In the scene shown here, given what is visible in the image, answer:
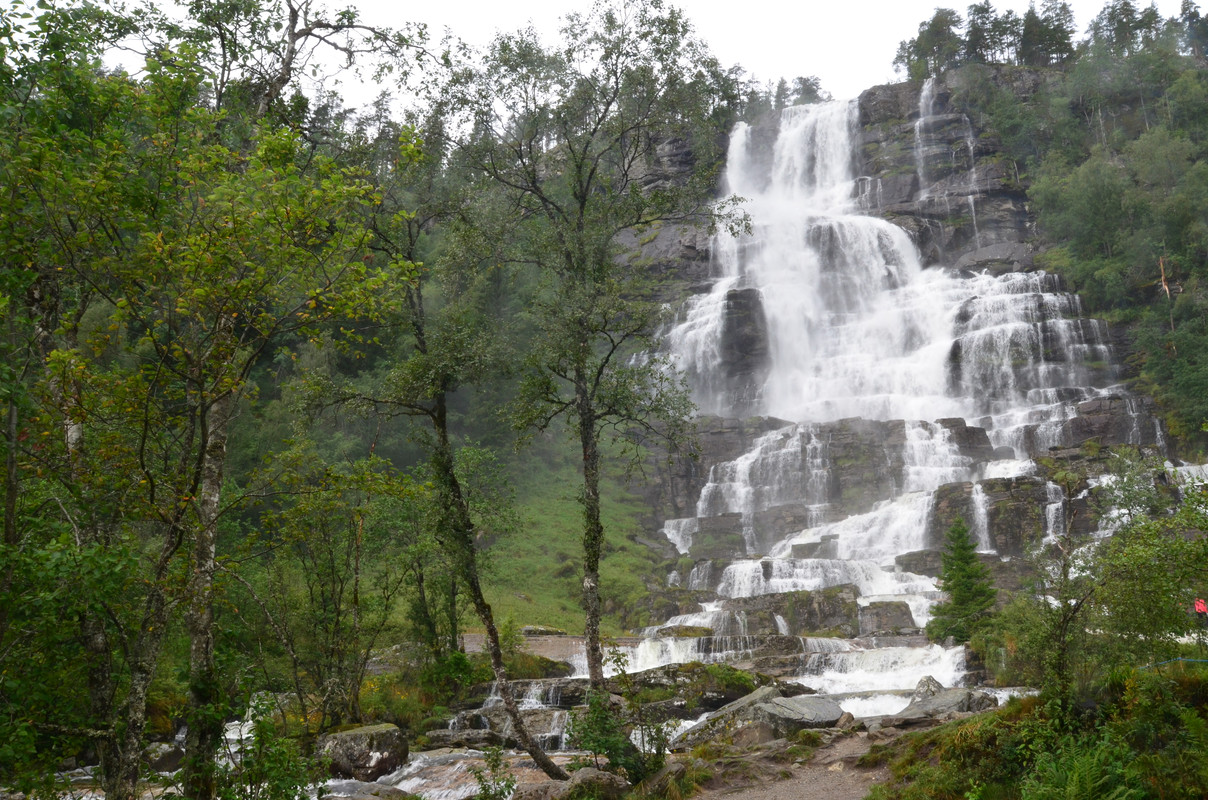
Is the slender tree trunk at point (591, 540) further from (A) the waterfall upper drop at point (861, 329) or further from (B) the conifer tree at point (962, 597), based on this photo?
(A) the waterfall upper drop at point (861, 329)

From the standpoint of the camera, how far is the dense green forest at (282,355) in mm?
6367

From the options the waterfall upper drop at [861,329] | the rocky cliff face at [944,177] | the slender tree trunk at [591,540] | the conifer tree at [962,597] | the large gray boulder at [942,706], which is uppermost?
the rocky cliff face at [944,177]

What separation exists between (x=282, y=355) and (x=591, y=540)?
18.5ft

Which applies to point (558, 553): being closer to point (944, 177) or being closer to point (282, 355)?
point (282, 355)

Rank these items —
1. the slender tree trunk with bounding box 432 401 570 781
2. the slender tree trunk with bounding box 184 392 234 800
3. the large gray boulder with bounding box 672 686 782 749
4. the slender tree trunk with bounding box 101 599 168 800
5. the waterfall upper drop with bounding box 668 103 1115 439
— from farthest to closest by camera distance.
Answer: the waterfall upper drop with bounding box 668 103 1115 439
the large gray boulder with bounding box 672 686 782 749
the slender tree trunk with bounding box 432 401 570 781
the slender tree trunk with bounding box 184 392 234 800
the slender tree trunk with bounding box 101 599 168 800

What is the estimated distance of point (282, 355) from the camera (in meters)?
12.5

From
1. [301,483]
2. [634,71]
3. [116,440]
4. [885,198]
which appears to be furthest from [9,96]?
[885,198]

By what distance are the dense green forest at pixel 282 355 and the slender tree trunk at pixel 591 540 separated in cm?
7

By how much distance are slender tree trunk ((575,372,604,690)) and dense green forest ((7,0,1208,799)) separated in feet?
0.22

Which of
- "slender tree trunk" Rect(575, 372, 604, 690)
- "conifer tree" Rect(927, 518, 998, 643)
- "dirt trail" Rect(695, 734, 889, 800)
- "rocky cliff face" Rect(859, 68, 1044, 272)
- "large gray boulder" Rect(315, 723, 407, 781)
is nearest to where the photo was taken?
"dirt trail" Rect(695, 734, 889, 800)

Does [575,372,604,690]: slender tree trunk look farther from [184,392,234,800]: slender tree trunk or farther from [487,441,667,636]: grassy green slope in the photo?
[487,441,667,636]: grassy green slope

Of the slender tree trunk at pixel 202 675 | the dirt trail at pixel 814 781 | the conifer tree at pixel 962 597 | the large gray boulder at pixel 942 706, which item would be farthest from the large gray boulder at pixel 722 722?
the slender tree trunk at pixel 202 675

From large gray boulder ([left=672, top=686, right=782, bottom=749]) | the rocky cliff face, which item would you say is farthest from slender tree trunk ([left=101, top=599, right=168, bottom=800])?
the rocky cliff face

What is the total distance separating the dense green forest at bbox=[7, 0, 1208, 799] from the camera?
6367 millimetres
